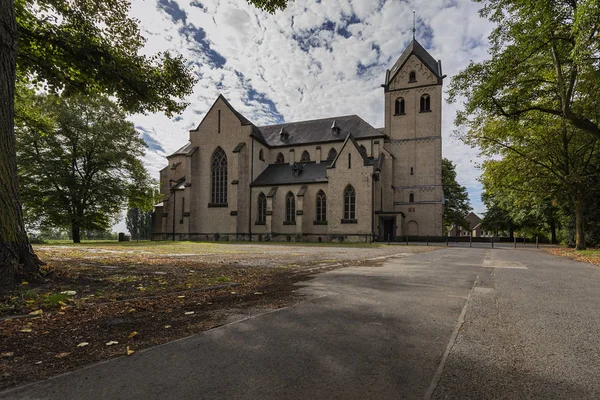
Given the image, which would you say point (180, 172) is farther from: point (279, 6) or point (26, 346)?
point (26, 346)

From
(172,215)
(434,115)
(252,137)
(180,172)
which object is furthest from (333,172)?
(180,172)

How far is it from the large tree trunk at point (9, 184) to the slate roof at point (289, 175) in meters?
29.5

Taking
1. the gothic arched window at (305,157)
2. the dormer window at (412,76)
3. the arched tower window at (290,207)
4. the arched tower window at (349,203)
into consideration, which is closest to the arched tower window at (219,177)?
the arched tower window at (290,207)

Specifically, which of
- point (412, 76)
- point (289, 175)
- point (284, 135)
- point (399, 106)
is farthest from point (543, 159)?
point (284, 135)

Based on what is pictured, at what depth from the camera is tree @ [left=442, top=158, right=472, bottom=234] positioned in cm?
5003

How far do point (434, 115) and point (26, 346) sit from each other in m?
38.8

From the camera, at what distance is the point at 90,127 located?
30562 mm

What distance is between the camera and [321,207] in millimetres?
34406

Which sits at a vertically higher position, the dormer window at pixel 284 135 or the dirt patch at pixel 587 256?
the dormer window at pixel 284 135

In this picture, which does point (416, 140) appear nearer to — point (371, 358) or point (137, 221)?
point (371, 358)

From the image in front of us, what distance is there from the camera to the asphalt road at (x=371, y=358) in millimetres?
2014

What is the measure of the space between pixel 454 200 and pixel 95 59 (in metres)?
52.3

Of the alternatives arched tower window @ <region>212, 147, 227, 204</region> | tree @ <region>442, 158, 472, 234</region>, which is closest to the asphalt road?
arched tower window @ <region>212, 147, 227, 204</region>

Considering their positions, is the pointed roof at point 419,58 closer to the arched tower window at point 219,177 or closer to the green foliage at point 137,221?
the arched tower window at point 219,177
